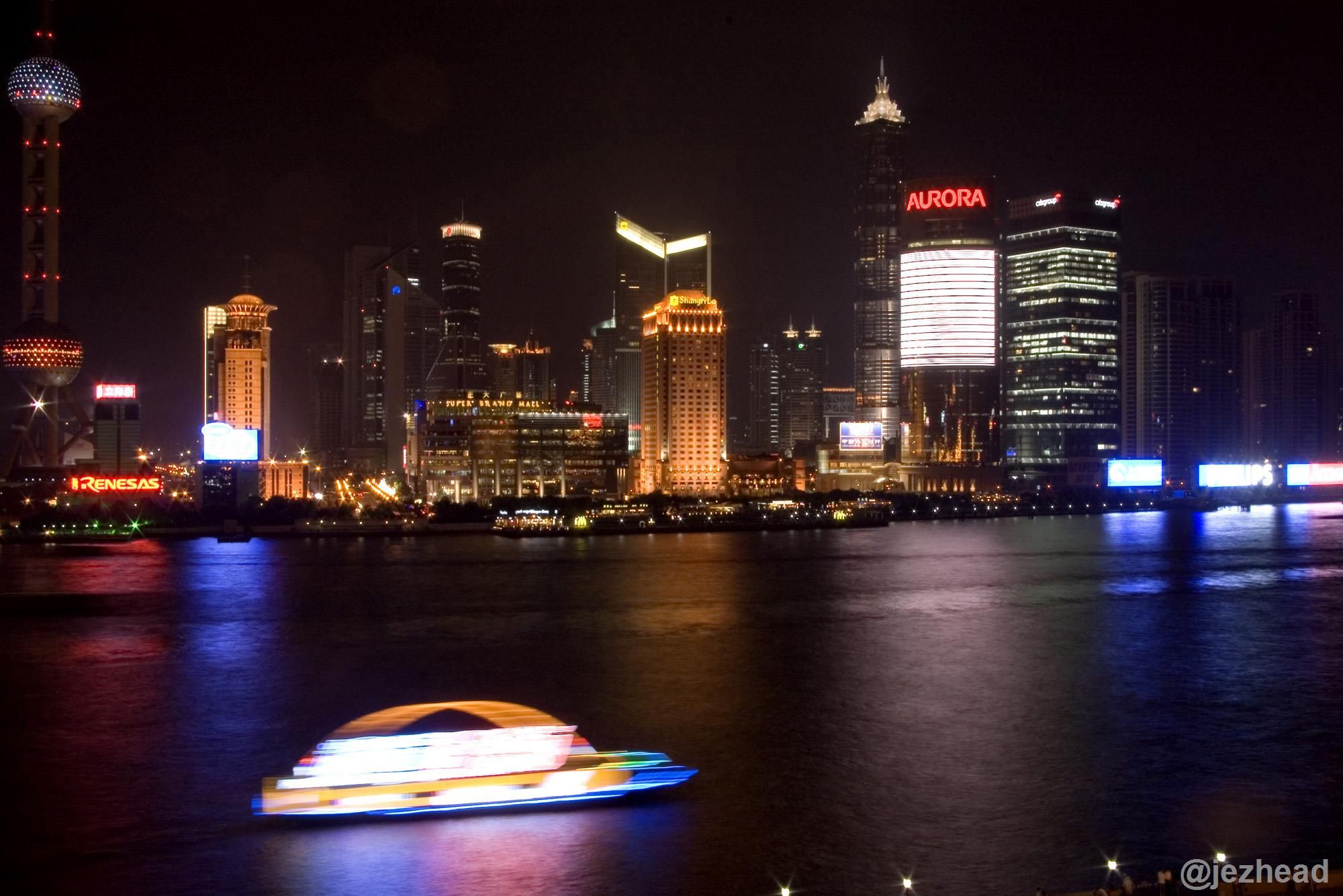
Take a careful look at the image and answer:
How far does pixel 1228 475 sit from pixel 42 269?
109957mm

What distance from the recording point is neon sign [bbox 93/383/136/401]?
3853 inches

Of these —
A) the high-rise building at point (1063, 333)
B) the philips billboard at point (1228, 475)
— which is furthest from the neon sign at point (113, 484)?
the philips billboard at point (1228, 475)

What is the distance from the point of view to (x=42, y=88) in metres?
84.8

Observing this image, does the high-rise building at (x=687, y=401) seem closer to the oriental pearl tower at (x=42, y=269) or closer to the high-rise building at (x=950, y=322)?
the high-rise building at (x=950, y=322)

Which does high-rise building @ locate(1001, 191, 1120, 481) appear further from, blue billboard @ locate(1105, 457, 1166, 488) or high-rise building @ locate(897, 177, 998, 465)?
blue billboard @ locate(1105, 457, 1166, 488)

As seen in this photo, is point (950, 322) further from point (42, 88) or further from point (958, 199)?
point (42, 88)

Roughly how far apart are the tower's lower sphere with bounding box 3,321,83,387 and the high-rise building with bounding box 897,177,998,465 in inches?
3307

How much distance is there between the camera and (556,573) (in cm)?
5094

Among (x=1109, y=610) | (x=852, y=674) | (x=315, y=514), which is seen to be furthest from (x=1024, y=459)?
(x=852, y=674)

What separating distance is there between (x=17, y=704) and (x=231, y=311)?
397 feet

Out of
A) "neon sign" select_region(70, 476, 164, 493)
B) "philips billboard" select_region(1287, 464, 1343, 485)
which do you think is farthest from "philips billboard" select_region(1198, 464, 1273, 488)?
"neon sign" select_region(70, 476, 164, 493)

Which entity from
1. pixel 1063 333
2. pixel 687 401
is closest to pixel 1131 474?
pixel 1063 333

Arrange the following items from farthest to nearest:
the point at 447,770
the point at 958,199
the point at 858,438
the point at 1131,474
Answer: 1. the point at 858,438
2. the point at 958,199
3. the point at 1131,474
4. the point at 447,770

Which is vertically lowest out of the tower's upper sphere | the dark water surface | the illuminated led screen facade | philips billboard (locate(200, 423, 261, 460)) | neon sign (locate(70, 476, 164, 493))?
the dark water surface
